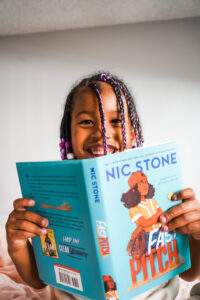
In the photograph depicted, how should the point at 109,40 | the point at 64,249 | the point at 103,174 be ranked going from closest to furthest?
the point at 103,174
the point at 64,249
the point at 109,40

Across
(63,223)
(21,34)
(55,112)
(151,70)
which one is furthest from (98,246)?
(21,34)

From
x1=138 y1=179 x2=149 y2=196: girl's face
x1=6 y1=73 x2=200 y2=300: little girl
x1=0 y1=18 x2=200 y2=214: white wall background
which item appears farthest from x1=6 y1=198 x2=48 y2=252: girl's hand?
x1=0 y1=18 x2=200 y2=214: white wall background

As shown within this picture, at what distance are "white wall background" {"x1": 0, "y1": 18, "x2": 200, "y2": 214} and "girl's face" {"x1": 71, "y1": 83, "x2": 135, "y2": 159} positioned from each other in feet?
3.24

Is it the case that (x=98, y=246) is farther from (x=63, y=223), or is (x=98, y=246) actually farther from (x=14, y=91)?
(x=14, y=91)

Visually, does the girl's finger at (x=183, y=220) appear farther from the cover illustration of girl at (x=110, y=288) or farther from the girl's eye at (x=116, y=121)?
the girl's eye at (x=116, y=121)

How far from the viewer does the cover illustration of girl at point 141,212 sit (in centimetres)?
50

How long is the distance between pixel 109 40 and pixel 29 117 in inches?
28.8

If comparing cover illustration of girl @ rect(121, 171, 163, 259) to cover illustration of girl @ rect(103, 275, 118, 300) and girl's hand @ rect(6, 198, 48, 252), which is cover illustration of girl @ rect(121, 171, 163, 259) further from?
girl's hand @ rect(6, 198, 48, 252)

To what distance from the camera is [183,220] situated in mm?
542

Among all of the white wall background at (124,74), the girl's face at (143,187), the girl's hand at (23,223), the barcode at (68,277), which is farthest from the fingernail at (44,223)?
the white wall background at (124,74)

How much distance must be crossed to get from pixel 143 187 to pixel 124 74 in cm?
134

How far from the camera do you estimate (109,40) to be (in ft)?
5.60

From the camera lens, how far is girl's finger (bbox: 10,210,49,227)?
568mm

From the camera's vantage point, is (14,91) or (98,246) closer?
(98,246)
